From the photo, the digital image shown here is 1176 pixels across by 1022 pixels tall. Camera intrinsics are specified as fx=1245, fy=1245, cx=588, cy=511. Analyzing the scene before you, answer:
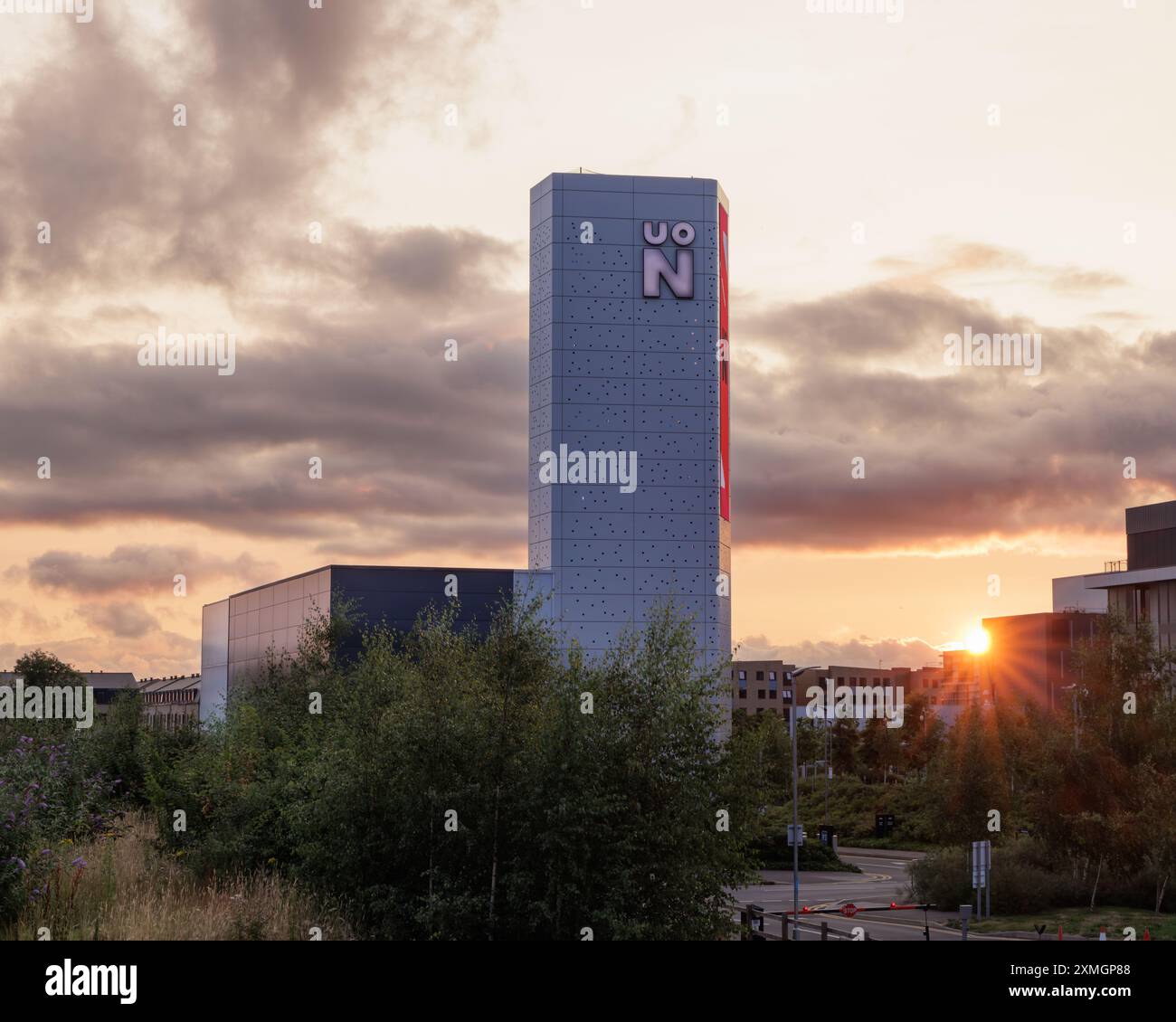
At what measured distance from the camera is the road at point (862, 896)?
164ft

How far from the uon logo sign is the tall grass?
4865cm

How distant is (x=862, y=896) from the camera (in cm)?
6372

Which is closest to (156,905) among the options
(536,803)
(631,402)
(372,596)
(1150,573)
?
(536,803)

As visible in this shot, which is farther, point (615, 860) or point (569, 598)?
point (569, 598)

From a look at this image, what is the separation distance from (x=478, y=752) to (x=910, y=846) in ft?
242

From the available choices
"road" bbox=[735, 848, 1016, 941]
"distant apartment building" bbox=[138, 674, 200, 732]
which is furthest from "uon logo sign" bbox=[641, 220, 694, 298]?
"distant apartment building" bbox=[138, 674, 200, 732]

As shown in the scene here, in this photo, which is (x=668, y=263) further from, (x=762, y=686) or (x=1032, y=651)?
(x=762, y=686)

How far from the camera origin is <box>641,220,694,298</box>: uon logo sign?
7150 cm

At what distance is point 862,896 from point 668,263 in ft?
119

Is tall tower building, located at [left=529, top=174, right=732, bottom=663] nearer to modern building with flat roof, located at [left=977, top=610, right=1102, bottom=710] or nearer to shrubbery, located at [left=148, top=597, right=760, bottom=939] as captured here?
shrubbery, located at [left=148, top=597, right=760, bottom=939]

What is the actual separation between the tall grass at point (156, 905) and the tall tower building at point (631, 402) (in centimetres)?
4187

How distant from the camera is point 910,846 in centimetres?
9169
